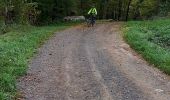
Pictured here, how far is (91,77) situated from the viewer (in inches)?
576

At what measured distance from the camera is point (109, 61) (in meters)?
18.0

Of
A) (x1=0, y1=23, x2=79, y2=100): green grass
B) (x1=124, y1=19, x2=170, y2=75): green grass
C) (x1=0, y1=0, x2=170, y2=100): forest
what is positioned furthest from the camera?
(x1=124, y1=19, x2=170, y2=75): green grass

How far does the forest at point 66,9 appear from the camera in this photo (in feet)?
123

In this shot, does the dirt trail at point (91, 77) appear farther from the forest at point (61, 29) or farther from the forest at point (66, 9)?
the forest at point (66, 9)

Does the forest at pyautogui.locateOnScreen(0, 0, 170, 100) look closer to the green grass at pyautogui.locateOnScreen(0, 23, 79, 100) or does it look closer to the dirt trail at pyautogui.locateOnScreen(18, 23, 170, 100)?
the green grass at pyautogui.locateOnScreen(0, 23, 79, 100)

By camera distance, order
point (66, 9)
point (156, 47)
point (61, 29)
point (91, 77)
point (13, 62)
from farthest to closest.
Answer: point (66, 9), point (61, 29), point (156, 47), point (13, 62), point (91, 77)

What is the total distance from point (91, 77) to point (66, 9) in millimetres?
36349

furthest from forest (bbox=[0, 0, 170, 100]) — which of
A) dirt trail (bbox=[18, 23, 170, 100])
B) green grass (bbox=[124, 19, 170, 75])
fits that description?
dirt trail (bbox=[18, 23, 170, 100])

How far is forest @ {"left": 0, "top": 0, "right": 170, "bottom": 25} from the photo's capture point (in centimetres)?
3747

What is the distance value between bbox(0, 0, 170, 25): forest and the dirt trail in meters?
16.6

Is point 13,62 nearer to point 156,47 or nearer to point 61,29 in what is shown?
point 156,47

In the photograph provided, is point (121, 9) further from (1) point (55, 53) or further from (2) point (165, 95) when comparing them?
(2) point (165, 95)

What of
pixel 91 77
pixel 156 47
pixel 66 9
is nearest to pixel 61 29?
pixel 66 9

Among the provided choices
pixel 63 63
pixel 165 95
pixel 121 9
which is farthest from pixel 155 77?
pixel 121 9
